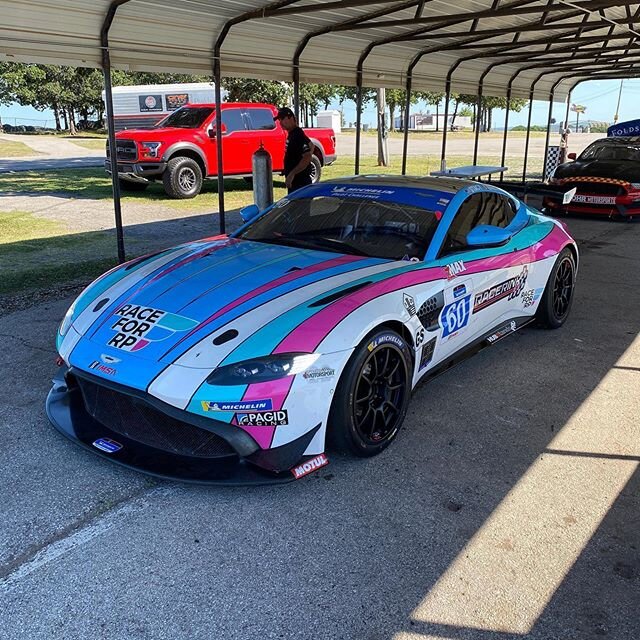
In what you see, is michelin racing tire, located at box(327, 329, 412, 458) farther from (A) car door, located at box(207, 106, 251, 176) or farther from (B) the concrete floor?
(A) car door, located at box(207, 106, 251, 176)

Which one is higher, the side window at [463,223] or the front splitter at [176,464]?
the side window at [463,223]

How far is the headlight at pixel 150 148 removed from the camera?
1323 centimetres

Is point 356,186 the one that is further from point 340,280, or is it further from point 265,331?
point 265,331

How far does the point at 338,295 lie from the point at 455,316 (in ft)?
3.28

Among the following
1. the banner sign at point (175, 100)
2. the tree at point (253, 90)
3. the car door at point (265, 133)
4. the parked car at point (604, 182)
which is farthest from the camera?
the tree at point (253, 90)

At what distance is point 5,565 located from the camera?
8.16 ft

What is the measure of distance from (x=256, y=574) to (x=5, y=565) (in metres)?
1.01

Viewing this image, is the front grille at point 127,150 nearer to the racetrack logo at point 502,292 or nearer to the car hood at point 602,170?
the car hood at point 602,170

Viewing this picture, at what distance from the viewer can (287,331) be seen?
3006mm

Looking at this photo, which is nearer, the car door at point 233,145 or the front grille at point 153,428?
the front grille at point 153,428

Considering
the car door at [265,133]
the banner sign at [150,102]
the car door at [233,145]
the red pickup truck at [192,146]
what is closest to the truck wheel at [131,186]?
the red pickup truck at [192,146]

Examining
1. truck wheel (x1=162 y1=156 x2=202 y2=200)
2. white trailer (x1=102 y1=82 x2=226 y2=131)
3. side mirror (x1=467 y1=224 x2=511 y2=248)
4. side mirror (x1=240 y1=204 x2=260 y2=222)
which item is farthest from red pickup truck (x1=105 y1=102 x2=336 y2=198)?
white trailer (x1=102 y1=82 x2=226 y2=131)

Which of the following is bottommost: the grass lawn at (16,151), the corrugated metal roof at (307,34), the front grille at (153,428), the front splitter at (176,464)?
the front splitter at (176,464)

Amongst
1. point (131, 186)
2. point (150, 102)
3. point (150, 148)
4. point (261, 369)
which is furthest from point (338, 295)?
point (150, 102)
